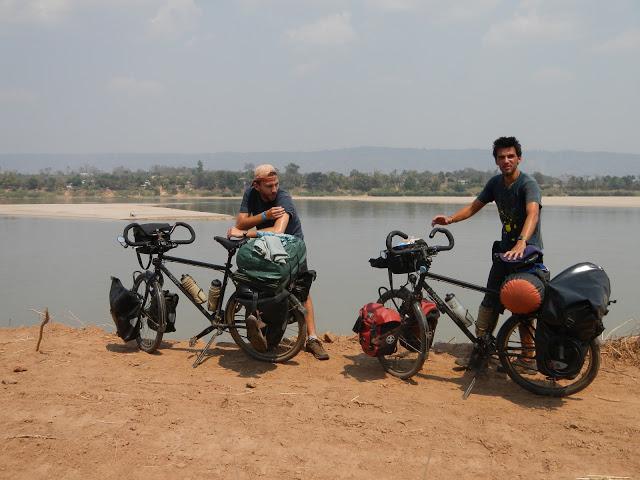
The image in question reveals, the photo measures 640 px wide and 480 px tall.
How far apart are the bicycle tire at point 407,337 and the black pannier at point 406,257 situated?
0.63 ft

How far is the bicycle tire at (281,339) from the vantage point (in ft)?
15.0

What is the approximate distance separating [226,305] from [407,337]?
146cm

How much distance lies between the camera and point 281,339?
181 inches

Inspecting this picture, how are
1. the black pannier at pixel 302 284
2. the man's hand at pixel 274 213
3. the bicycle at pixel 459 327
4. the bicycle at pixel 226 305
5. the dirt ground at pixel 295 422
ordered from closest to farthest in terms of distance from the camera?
1. the dirt ground at pixel 295 422
2. the bicycle at pixel 459 327
3. the bicycle at pixel 226 305
4. the man's hand at pixel 274 213
5. the black pannier at pixel 302 284

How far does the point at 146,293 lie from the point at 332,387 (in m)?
1.88

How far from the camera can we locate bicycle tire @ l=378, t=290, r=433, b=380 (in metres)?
4.15

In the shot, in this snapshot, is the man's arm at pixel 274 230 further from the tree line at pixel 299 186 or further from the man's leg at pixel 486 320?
the tree line at pixel 299 186

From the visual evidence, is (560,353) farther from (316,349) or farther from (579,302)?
(316,349)

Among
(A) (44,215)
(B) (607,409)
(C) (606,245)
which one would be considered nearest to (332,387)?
(B) (607,409)

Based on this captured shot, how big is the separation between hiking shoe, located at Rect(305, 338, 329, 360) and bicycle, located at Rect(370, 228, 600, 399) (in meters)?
0.51

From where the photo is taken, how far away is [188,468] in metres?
2.91

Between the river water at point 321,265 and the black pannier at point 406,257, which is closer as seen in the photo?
the black pannier at point 406,257

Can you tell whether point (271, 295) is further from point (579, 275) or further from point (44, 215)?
point (44, 215)

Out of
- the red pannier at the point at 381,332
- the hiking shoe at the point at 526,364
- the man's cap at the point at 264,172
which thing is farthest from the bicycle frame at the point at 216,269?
the hiking shoe at the point at 526,364
